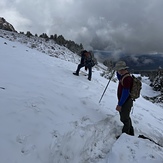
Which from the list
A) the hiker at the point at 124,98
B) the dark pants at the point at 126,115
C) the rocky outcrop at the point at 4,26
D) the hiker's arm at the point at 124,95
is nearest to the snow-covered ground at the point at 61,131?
the dark pants at the point at 126,115

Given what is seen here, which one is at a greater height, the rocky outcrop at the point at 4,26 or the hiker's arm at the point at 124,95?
the rocky outcrop at the point at 4,26

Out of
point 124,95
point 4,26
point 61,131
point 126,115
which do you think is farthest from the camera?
point 4,26

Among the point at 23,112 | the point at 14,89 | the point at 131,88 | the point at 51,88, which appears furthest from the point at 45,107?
the point at 131,88

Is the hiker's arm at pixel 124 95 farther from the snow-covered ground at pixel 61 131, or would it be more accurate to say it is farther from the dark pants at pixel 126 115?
the snow-covered ground at pixel 61 131

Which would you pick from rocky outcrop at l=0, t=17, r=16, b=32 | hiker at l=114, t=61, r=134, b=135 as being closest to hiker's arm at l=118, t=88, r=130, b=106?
hiker at l=114, t=61, r=134, b=135

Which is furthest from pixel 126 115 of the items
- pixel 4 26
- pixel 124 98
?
pixel 4 26

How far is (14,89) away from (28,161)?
11.8 ft

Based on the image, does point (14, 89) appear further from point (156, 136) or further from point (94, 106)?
point (156, 136)

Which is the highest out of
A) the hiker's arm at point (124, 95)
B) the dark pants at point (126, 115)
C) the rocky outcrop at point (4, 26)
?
the rocky outcrop at point (4, 26)

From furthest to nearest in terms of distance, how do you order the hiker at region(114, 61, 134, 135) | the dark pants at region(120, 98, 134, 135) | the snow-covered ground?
the dark pants at region(120, 98, 134, 135), the hiker at region(114, 61, 134, 135), the snow-covered ground

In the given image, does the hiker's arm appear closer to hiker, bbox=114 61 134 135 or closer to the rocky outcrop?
hiker, bbox=114 61 134 135

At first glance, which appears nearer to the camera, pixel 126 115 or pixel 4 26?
pixel 126 115

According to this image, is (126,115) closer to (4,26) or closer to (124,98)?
(124,98)

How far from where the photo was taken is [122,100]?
6133 millimetres
